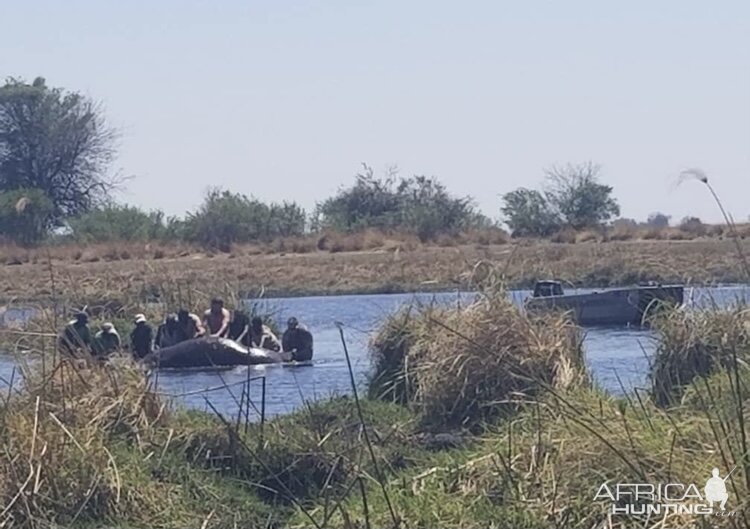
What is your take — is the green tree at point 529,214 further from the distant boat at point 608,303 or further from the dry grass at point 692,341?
the dry grass at point 692,341

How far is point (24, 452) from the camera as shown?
10.6 m

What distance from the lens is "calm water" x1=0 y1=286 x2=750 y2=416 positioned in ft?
51.9

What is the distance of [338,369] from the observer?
25.0 metres

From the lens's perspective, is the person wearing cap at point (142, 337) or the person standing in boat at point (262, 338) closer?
the person wearing cap at point (142, 337)

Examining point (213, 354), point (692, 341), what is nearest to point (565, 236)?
point (213, 354)

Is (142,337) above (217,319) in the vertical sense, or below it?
below

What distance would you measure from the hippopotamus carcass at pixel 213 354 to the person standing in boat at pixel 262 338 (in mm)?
773

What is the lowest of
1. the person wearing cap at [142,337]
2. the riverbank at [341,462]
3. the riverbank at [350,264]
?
the riverbank at [341,462]

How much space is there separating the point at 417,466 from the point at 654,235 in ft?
153

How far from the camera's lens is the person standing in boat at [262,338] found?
89.5 ft

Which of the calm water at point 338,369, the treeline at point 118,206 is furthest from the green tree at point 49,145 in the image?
the calm water at point 338,369

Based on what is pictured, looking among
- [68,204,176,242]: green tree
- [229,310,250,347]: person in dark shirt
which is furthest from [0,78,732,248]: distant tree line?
[229,310,250,347]: person in dark shirt

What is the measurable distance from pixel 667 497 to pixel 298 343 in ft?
61.5

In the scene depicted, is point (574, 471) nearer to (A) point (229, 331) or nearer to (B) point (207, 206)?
(A) point (229, 331)
